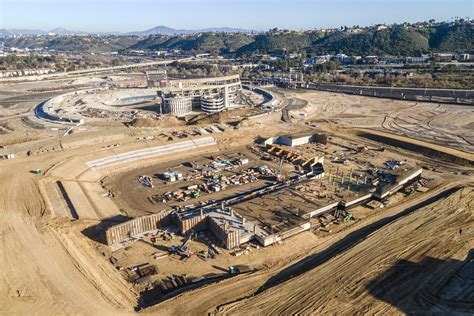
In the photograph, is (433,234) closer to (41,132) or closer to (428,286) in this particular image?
(428,286)

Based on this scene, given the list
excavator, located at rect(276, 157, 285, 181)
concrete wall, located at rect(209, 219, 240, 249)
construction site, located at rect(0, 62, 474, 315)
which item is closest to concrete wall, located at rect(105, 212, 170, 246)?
construction site, located at rect(0, 62, 474, 315)

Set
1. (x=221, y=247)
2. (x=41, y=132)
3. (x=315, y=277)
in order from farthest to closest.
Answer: (x=41, y=132) → (x=221, y=247) → (x=315, y=277)

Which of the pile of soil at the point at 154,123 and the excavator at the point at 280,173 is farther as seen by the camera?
the pile of soil at the point at 154,123

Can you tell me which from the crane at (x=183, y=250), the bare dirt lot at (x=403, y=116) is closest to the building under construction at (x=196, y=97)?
the bare dirt lot at (x=403, y=116)

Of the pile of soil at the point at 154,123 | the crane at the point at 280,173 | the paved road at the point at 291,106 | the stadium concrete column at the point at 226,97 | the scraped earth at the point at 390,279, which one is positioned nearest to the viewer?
the scraped earth at the point at 390,279

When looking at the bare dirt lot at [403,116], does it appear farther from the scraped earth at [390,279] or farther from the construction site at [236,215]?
the scraped earth at [390,279]

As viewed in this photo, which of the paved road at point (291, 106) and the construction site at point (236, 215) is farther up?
the paved road at point (291, 106)

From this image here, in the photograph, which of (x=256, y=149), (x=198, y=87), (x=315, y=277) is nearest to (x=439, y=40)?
(x=198, y=87)

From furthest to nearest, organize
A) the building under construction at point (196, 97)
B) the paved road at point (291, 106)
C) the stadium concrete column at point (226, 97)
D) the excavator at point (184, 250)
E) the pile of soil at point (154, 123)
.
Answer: the stadium concrete column at point (226, 97)
the building under construction at point (196, 97)
the paved road at point (291, 106)
the pile of soil at point (154, 123)
the excavator at point (184, 250)
